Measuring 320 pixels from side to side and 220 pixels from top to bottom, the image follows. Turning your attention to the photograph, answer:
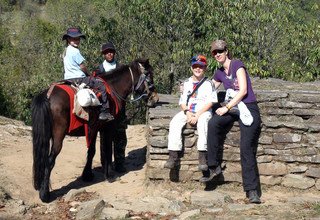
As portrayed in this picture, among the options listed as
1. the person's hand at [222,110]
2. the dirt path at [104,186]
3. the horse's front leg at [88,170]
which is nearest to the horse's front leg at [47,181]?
the dirt path at [104,186]

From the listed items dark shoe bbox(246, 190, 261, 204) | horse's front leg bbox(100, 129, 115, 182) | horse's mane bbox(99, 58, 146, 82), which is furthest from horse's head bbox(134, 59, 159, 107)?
dark shoe bbox(246, 190, 261, 204)

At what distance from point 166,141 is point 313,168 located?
6.65 ft

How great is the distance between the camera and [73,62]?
7.11 m

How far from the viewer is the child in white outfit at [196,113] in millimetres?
6215

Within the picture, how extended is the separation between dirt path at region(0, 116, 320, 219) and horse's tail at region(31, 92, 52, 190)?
0.58 meters

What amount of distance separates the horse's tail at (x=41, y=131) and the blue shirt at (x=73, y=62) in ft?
3.08

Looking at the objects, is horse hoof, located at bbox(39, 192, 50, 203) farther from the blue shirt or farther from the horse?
the blue shirt

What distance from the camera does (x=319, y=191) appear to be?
639 cm

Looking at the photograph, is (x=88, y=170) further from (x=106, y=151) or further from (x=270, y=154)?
(x=270, y=154)

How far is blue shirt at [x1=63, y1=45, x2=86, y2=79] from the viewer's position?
23.1 feet

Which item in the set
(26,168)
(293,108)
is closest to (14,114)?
(26,168)

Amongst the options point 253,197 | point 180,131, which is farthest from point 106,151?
point 253,197

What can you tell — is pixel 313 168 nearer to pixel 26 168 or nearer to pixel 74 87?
pixel 74 87

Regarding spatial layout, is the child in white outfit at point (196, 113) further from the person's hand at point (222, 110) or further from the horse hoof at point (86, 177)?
the horse hoof at point (86, 177)
